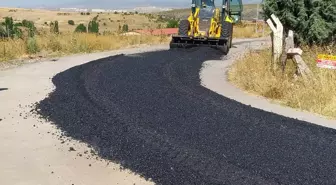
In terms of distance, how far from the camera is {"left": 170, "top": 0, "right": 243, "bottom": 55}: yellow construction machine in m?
19.0

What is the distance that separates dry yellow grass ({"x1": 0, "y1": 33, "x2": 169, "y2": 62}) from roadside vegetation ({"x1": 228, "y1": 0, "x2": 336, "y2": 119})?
8.56m

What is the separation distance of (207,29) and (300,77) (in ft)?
32.7

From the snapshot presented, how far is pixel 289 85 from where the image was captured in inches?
391

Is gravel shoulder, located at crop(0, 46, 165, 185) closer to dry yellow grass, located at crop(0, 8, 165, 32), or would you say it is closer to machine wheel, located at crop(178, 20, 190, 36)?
machine wheel, located at crop(178, 20, 190, 36)

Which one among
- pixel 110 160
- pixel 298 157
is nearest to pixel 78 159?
pixel 110 160

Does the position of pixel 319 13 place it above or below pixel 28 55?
above

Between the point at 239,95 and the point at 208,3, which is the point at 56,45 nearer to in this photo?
the point at 208,3

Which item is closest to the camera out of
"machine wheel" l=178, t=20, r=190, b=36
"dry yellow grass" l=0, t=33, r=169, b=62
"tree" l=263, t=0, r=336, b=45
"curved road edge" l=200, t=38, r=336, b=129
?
"curved road edge" l=200, t=38, r=336, b=129

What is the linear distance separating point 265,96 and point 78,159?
537cm

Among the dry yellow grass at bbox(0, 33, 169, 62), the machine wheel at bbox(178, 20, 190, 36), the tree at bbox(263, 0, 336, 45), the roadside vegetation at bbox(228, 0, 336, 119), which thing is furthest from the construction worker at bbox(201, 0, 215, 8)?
the tree at bbox(263, 0, 336, 45)

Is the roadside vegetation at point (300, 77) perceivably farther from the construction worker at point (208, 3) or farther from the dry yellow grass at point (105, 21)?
the dry yellow grass at point (105, 21)

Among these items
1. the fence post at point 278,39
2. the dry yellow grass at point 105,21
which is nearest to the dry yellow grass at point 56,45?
the fence post at point 278,39

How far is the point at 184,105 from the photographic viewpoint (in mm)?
8625

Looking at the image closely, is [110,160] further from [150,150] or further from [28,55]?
[28,55]
